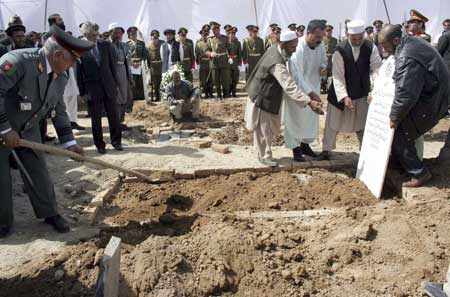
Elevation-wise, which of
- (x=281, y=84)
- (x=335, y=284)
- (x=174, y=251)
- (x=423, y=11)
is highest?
(x=423, y=11)

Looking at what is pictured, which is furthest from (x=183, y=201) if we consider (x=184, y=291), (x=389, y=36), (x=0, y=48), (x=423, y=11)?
(x=423, y=11)

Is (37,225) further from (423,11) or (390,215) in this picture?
(423,11)

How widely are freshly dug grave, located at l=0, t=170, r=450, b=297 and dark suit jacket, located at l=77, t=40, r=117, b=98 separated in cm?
235

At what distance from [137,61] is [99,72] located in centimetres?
488

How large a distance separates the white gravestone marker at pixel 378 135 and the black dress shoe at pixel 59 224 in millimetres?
3273

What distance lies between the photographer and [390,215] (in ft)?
13.8

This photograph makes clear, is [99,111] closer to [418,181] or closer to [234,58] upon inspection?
[418,181]

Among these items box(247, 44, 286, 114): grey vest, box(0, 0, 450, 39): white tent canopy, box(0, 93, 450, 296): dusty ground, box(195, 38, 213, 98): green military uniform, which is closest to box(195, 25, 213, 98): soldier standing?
box(195, 38, 213, 98): green military uniform

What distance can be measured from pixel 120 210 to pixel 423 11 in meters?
15.8

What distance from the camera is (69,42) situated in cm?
362

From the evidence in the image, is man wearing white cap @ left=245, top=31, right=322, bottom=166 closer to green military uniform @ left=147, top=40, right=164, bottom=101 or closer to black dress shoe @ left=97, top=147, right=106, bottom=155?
black dress shoe @ left=97, top=147, right=106, bottom=155

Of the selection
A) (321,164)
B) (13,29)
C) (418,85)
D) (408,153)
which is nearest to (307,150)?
(321,164)

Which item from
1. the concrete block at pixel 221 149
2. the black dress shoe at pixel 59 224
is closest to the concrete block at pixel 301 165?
the concrete block at pixel 221 149

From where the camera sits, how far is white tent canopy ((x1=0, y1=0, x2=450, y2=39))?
15758 millimetres
